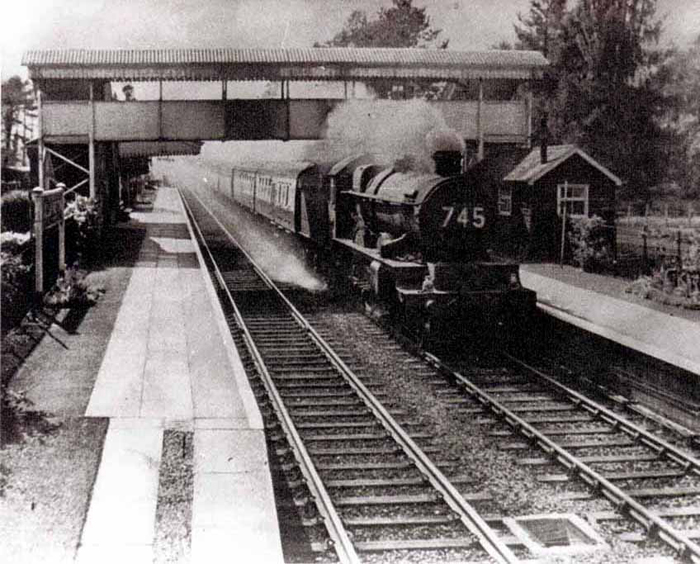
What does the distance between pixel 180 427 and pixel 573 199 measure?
1588 cm

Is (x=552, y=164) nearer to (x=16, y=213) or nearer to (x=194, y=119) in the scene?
(x=194, y=119)

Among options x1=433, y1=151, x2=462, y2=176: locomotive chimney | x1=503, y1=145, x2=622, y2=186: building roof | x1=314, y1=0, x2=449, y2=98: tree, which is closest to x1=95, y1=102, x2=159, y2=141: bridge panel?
x1=314, y1=0, x2=449, y2=98: tree

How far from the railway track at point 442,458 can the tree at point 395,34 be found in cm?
428

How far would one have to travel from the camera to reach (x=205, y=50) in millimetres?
17062

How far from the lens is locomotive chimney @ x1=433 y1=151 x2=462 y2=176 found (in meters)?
11.4

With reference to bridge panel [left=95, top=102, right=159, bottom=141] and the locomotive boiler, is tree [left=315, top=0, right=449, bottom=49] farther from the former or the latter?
bridge panel [left=95, top=102, right=159, bottom=141]

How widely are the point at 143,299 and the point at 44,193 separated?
2507 millimetres

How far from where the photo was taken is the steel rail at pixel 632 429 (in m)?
7.36

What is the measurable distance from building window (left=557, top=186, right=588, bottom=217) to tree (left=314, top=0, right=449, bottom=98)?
13.4ft

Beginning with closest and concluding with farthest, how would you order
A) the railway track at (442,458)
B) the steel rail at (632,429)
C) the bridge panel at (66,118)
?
1. the railway track at (442,458)
2. the steel rail at (632,429)
3. the bridge panel at (66,118)

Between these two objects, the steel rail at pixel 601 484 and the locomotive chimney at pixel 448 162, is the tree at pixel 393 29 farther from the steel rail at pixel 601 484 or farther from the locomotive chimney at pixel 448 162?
the steel rail at pixel 601 484

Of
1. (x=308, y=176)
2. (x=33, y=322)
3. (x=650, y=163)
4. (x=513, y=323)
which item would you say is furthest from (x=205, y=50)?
(x=650, y=163)

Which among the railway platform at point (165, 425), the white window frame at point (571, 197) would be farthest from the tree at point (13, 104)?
the railway platform at point (165, 425)

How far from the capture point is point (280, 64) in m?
15.9
